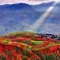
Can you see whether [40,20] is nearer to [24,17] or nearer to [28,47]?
[24,17]

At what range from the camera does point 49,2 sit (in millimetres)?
10352

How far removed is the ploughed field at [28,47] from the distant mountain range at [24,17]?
0.28 meters

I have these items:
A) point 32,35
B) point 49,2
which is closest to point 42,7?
point 49,2

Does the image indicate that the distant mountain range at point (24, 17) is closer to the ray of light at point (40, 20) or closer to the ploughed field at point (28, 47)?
the ray of light at point (40, 20)

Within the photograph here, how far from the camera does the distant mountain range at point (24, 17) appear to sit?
1021cm

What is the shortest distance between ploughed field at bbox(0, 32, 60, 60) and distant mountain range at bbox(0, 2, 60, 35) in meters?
0.28

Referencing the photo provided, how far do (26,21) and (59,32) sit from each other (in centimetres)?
96

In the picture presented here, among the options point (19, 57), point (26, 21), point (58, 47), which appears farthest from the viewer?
point (26, 21)

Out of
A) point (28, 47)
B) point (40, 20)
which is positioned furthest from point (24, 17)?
point (28, 47)

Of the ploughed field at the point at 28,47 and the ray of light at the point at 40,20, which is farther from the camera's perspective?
the ray of light at the point at 40,20

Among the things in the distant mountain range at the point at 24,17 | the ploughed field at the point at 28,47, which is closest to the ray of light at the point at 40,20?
the distant mountain range at the point at 24,17

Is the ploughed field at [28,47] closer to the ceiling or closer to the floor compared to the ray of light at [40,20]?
closer to the floor

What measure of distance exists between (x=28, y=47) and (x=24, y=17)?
3.64 feet

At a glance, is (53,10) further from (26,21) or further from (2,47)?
(2,47)
